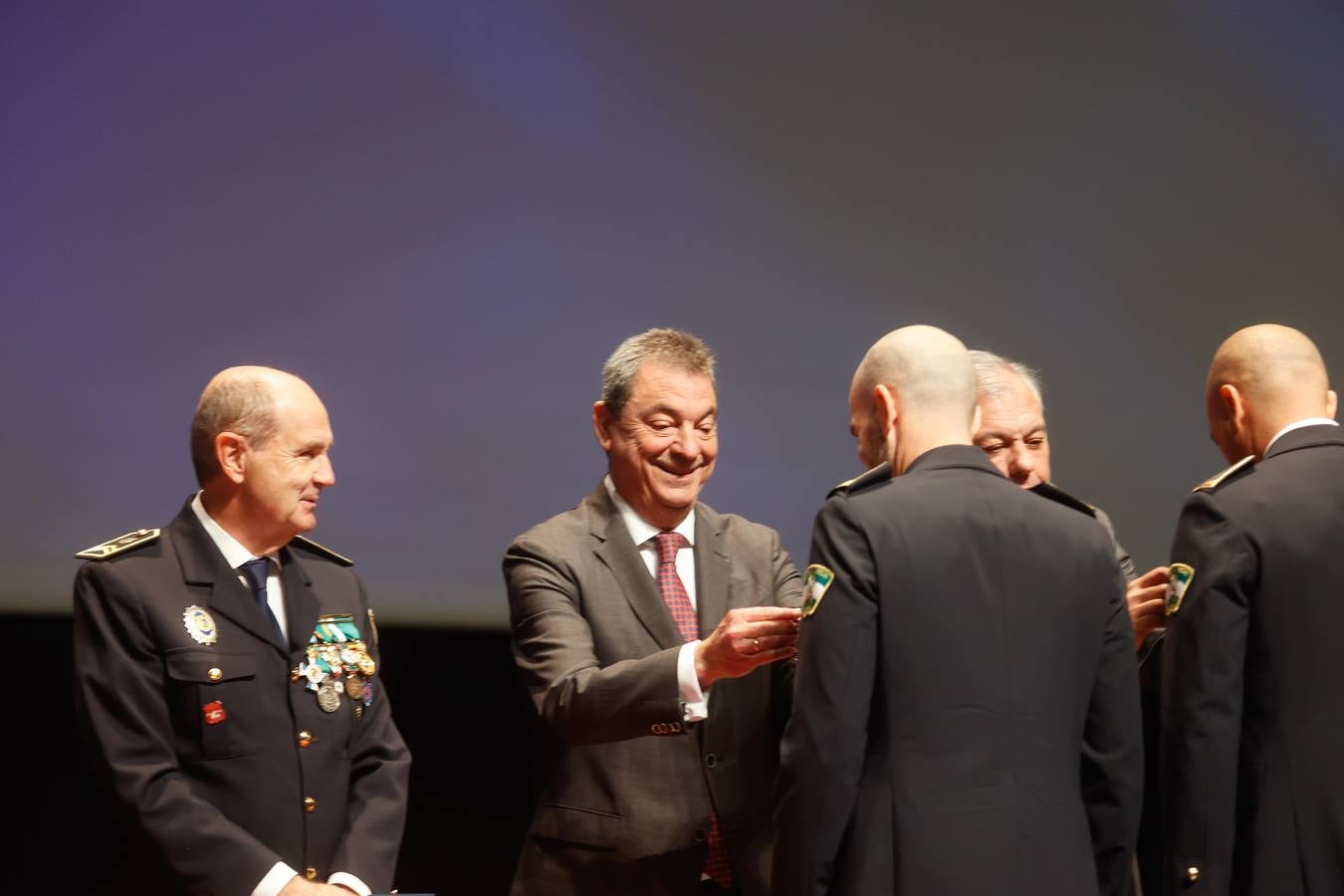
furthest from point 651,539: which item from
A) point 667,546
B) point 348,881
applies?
point 348,881

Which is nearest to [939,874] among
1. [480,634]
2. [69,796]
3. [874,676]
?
[874,676]

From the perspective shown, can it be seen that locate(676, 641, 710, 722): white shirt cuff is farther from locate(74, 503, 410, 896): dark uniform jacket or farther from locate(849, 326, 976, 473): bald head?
locate(74, 503, 410, 896): dark uniform jacket

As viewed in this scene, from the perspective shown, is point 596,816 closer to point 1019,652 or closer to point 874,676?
point 874,676

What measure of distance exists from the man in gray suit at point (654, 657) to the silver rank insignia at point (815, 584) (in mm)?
176

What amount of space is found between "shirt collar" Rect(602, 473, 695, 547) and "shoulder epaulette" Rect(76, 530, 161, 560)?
0.91 m

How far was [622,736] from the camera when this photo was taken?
248 centimetres

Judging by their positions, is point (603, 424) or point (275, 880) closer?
point (275, 880)

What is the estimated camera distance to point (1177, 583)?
2650 millimetres

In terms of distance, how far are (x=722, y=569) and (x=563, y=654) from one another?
407mm

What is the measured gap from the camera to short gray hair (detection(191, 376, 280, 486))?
2543 mm

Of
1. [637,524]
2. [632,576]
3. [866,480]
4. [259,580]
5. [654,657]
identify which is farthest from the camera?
[637,524]

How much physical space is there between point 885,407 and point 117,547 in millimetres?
1395

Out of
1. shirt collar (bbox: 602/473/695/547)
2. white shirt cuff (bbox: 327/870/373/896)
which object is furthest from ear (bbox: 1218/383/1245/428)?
white shirt cuff (bbox: 327/870/373/896)

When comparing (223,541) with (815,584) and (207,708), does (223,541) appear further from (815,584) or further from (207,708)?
(815,584)
